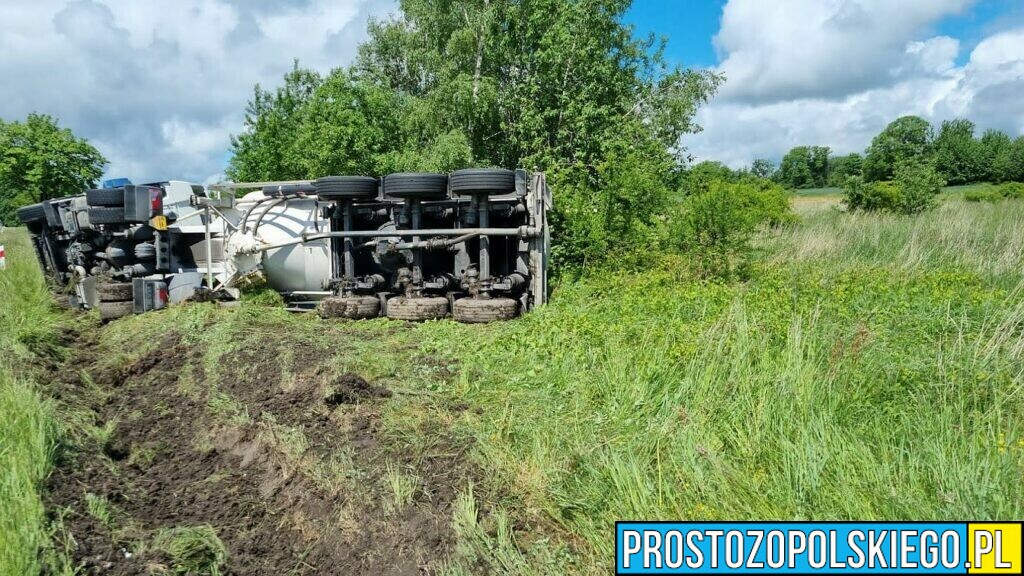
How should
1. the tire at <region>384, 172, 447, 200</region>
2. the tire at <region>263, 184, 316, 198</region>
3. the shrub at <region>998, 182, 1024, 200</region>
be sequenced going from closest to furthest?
the tire at <region>384, 172, 447, 200</region>, the tire at <region>263, 184, 316, 198</region>, the shrub at <region>998, 182, 1024, 200</region>

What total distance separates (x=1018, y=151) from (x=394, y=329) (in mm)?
58514

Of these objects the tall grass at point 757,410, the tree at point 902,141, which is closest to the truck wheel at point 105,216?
the tall grass at point 757,410

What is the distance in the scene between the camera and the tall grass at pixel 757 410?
2918mm

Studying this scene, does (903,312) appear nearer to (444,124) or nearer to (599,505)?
(599,505)

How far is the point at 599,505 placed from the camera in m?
3.18

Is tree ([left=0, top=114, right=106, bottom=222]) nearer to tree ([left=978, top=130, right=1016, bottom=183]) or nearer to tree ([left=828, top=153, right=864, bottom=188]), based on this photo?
tree ([left=978, top=130, right=1016, bottom=183])

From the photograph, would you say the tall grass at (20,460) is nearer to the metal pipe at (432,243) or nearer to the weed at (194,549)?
the weed at (194,549)

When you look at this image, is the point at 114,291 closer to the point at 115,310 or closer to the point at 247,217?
the point at 115,310

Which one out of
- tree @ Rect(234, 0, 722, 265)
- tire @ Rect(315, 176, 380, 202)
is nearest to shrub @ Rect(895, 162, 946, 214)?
tree @ Rect(234, 0, 722, 265)

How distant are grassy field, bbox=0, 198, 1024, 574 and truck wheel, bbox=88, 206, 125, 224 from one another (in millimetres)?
2669

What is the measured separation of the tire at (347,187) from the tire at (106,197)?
3.09 meters

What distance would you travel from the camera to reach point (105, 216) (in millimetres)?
9438

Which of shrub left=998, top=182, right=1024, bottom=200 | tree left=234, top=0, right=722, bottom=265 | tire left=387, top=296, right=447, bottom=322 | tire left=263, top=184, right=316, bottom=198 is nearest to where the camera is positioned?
tire left=387, top=296, right=447, bottom=322

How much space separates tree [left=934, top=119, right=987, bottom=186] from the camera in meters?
51.7
